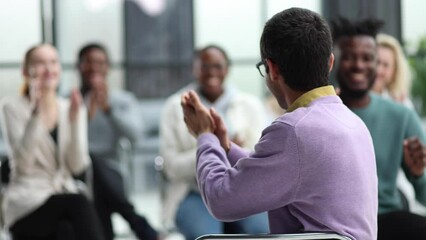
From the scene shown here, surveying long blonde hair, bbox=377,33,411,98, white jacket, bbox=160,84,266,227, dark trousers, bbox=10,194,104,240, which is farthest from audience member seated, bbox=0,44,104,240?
long blonde hair, bbox=377,33,411,98

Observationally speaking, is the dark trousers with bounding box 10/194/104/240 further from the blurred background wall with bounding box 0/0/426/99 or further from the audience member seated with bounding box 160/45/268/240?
the blurred background wall with bounding box 0/0/426/99

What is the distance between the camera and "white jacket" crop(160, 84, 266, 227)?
4.60 metres

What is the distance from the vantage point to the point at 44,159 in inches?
177

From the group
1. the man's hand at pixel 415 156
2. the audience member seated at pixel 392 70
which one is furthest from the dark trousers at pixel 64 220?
the audience member seated at pixel 392 70

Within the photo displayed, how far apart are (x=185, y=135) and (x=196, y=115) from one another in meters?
2.05

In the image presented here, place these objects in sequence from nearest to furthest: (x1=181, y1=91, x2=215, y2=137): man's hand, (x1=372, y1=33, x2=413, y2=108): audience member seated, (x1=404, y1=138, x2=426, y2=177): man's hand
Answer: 1. (x1=181, y1=91, x2=215, y2=137): man's hand
2. (x1=404, y1=138, x2=426, y2=177): man's hand
3. (x1=372, y1=33, x2=413, y2=108): audience member seated

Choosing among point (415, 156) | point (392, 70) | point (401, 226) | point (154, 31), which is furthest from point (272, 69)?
point (154, 31)

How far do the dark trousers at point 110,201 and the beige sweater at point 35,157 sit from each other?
21cm

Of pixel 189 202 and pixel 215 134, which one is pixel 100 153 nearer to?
pixel 189 202

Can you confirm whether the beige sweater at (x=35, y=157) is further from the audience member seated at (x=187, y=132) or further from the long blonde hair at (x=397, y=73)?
the long blonde hair at (x=397, y=73)

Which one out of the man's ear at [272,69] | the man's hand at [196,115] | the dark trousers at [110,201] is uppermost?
the man's ear at [272,69]

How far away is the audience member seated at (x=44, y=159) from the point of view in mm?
4324

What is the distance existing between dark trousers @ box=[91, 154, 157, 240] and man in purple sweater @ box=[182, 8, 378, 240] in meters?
2.38

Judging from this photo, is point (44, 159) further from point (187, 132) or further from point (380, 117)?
point (380, 117)
